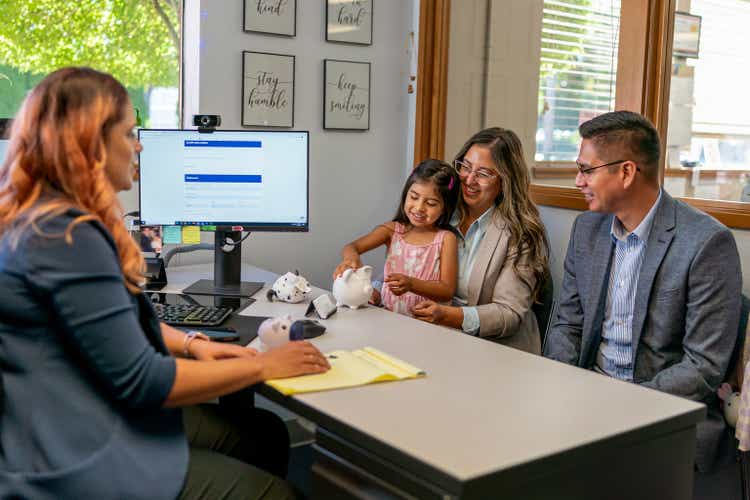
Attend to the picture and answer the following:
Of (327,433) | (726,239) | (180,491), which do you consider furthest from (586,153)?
(180,491)

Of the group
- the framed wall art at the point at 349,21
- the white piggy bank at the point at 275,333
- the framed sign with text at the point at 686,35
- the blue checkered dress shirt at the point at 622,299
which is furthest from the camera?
the framed wall art at the point at 349,21

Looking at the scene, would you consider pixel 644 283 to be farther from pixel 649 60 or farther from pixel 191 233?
pixel 191 233

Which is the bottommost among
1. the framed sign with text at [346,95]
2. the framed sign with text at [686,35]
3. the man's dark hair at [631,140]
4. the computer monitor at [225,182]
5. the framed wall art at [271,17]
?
the computer monitor at [225,182]

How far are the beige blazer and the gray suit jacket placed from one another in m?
0.21

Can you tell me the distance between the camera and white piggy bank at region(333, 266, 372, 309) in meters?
2.16

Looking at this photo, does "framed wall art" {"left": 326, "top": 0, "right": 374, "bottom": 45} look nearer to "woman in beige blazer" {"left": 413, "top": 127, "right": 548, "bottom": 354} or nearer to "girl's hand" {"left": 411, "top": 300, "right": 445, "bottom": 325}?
"woman in beige blazer" {"left": 413, "top": 127, "right": 548, "bottom": 354}

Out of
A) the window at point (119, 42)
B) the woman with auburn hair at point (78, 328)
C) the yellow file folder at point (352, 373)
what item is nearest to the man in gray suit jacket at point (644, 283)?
the yellow file folder at point (352, 373)

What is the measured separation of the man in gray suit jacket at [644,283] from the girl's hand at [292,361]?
0.89m

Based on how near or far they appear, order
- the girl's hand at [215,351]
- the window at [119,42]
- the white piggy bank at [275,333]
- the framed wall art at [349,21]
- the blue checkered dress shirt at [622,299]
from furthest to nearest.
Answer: the framed wall art at [349,21]
the window at [119,42]
the blue checkered dress shirt at [622,299]
the white piggy bank at [275,333]
the girl's hand at [215,351]

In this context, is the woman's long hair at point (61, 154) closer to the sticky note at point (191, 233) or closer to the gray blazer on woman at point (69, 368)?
the gray blazer on woman at point (69, 368)

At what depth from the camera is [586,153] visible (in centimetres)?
217

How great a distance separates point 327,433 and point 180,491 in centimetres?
26

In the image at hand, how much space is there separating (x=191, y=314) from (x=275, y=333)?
0.36 metres

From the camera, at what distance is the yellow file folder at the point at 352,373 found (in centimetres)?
146
